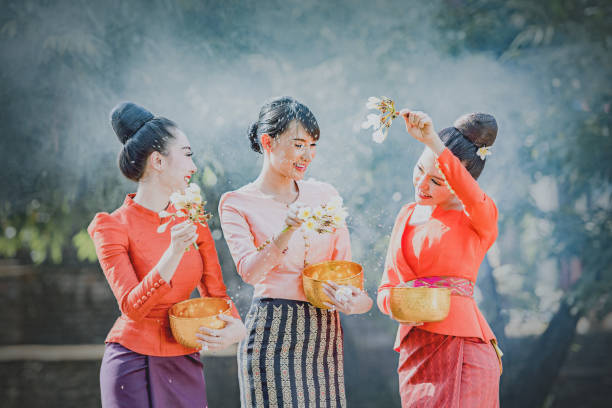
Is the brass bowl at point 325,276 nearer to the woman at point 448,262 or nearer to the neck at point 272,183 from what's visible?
the woman at point 448,262

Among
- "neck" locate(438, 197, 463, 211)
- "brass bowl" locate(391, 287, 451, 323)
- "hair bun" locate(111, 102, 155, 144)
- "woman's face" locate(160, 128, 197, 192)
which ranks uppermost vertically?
"hair bun" locate(111, 102, 155, 144)

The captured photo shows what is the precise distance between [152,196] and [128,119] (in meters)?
0.36

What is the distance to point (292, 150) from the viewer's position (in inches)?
98.4

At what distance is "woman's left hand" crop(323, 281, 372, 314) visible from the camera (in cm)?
230

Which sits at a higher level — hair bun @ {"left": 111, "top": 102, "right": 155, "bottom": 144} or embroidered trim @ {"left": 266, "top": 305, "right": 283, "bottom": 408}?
hair bun @ {"left": 111, "top": 102, "right": 155, "bottom": 144}

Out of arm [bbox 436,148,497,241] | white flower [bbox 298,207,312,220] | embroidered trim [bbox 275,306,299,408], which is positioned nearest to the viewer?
white flower [bbox 298,207,312,220]

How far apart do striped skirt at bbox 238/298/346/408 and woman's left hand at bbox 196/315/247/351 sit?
0.55ft

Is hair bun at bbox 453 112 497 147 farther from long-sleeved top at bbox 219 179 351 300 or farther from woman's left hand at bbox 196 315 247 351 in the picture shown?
woman's left hand at bbox 196 315 247 351

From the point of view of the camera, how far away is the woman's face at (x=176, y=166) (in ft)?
8.42

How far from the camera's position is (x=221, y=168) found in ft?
13.2

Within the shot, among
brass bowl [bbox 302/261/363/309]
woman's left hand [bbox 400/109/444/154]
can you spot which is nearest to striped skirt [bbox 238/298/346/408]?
brass bowl [bbox 302/261/363/309]

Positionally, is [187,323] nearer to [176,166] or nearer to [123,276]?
[123,276]

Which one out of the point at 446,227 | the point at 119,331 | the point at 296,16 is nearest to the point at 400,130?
the point at 296,16

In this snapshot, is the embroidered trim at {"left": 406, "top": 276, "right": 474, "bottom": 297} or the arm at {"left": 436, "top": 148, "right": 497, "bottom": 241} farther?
the embroidered trim at {"left": 406, "top": 276, "right": 474, "bottom": 297}
